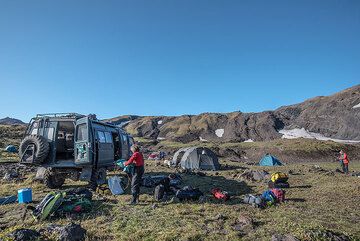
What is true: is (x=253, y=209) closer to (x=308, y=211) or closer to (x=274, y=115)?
(x=308, y=211)

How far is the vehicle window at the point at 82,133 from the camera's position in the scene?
1464 centimetres

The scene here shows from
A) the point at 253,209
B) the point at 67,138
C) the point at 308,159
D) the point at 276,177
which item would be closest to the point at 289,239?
the point at 253,209

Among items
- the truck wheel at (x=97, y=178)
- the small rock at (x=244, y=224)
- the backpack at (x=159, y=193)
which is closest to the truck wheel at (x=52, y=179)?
the truck wheel at (x=97, y=178)

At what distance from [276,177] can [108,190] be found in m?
9.10

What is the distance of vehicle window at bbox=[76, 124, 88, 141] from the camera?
14.6 metres

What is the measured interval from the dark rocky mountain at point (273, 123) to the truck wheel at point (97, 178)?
61866mm

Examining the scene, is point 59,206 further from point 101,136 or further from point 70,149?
point 70,149

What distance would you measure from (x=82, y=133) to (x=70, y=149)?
2.57 meters

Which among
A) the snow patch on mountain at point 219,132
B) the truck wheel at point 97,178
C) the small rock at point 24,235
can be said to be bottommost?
the small rock at point 24,235

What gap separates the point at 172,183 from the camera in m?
15.3

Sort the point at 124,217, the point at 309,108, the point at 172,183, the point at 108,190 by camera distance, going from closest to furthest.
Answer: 1. the point at 124,217
2. the point at 108,190
3. the point at 172,183
4. the point at 309,108

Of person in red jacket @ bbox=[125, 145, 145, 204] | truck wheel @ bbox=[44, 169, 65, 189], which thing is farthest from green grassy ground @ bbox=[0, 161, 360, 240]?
person in red jacket @ bbox=[125, 145, 145, 204]

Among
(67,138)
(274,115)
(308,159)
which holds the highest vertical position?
(274,115)

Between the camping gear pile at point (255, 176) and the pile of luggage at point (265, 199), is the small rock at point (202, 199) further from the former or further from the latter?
the camping gear pile at point (255, 176)
